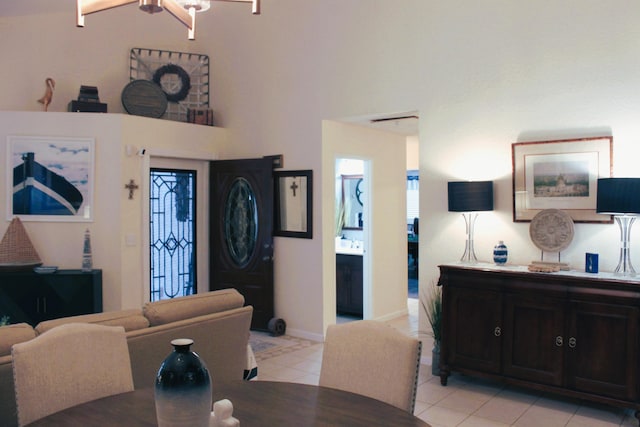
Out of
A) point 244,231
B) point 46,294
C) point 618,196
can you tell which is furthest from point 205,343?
point 244,231

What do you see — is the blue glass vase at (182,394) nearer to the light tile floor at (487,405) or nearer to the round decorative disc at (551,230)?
the light tile floor at (487,405)

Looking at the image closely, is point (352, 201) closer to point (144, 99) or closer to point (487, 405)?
point (144, 99)

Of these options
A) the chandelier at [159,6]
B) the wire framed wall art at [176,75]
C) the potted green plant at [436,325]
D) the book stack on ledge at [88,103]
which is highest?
the wire framed wall art at [176,75]

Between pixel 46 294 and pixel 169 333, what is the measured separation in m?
2.73

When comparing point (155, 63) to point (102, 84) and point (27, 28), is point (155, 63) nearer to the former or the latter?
point (102, 84)

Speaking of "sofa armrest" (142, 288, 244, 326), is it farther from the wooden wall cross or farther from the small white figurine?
the wooden wall cross

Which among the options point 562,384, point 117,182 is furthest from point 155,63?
point 562,384

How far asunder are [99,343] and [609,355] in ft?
10.7

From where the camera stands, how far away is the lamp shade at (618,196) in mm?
3641

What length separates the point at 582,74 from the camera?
13.8ft

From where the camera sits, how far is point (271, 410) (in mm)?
1906

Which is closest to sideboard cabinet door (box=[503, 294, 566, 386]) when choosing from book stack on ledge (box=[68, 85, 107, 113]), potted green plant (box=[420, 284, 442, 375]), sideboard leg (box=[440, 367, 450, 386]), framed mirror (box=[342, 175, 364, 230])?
sideboard leg (box=[440, 367, 450, 386])

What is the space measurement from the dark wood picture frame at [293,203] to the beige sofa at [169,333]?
2.28m

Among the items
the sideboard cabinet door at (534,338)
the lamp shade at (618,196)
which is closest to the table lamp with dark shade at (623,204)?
the lamp shade at (618,196)
